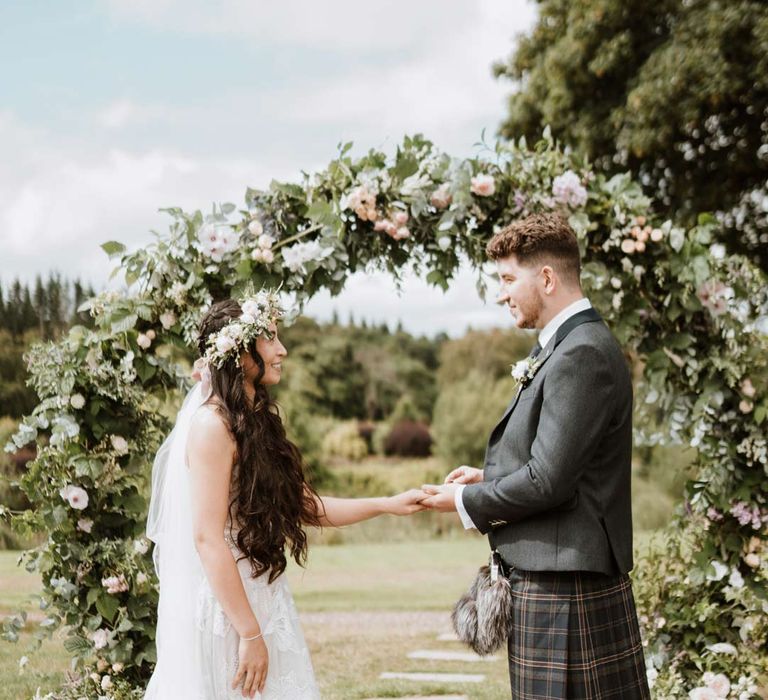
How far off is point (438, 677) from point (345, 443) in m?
8.02

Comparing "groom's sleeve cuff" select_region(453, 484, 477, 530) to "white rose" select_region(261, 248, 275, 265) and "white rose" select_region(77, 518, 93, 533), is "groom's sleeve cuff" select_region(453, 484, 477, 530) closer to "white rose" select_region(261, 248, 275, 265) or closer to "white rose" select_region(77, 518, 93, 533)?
"white rose" select_region(261, 248, 275, 265)

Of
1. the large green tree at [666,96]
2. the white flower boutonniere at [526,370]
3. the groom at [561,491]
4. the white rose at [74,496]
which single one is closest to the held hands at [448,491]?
the groom at [561,491]

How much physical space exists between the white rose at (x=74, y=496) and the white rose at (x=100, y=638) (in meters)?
0.54

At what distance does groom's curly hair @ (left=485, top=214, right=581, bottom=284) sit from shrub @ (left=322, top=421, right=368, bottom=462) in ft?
35.4

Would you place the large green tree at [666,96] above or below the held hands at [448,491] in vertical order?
above

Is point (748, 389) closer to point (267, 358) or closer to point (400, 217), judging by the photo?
point (400, 217)

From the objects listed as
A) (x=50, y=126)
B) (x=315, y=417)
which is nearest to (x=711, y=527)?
(x=50, y=126)

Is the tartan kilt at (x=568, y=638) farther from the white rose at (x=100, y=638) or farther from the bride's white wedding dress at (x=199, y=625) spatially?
the white rose at (x=100, y=638)

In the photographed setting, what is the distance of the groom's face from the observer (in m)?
2.55

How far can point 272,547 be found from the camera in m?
2.53

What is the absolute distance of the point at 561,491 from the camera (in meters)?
2.34

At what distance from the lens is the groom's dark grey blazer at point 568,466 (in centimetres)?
234

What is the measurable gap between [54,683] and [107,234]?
13.6ft

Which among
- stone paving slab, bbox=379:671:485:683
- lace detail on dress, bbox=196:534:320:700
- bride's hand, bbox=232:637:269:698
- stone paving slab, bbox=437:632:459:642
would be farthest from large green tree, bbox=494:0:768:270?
bride's hand, bbox=232:637:269:698
